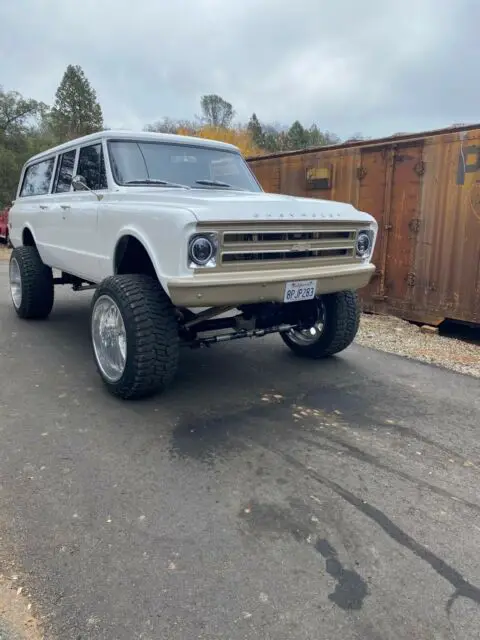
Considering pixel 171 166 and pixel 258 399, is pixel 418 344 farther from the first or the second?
pixel 171 166

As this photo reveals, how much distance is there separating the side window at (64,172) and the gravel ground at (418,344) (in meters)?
3.66

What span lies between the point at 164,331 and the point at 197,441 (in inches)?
31.6

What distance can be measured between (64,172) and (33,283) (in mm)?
1459

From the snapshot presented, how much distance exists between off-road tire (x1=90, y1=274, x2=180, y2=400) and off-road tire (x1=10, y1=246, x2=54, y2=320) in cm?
286

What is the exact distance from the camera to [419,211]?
24.0ft

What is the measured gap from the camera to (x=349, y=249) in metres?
4.23

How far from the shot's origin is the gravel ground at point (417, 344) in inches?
216

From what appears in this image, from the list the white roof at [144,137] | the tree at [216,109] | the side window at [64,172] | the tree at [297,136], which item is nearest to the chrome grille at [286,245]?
the white roof at [144,137]

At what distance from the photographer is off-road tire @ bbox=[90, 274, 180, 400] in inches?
143

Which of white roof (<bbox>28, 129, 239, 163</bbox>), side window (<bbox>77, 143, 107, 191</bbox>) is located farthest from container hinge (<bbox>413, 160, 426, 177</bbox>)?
side window (<bbox>77, 143, 107, 191</bbox>)

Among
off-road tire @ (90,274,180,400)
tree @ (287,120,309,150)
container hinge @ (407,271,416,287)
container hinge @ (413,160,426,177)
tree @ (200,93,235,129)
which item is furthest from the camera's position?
tree @ (200,93,235,129)

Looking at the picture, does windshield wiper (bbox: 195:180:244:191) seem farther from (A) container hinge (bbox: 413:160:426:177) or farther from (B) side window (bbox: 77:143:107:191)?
(A) container hinge (bbox: 413:160:426:177)

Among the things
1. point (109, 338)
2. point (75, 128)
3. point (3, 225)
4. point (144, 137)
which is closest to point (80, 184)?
point (144, 137)

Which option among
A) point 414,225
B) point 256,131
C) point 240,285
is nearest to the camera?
A: point 240,285
